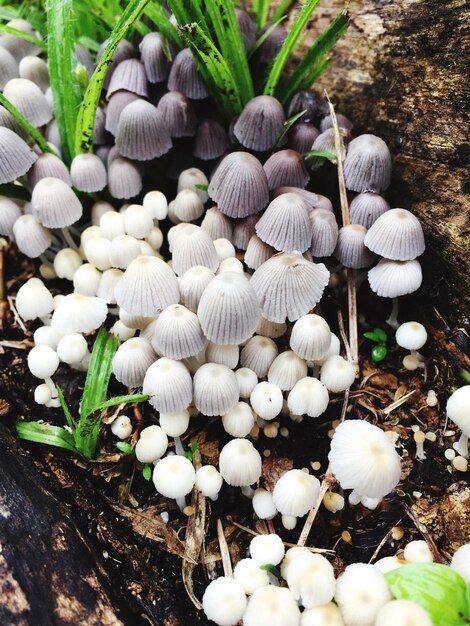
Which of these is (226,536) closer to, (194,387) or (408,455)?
(194,387)

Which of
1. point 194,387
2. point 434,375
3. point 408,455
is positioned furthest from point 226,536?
point 434,375

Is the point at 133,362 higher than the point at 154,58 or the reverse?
the reverse

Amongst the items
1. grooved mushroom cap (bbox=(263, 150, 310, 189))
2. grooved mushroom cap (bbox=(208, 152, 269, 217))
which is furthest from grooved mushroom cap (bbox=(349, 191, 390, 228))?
grooved mushroom cap (bbox=(208, 152, 269, 217))

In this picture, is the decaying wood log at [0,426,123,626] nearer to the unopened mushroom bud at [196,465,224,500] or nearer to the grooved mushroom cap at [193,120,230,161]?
the unopened mushroom bud at [196,465,224,500]

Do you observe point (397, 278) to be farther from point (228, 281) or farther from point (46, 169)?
point (46, 169)

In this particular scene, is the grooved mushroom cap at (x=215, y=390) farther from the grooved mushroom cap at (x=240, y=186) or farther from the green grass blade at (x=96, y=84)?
the green grass blade at (x=96, y=84)

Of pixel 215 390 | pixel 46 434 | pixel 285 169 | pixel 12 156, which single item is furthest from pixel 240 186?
pixel 46 434

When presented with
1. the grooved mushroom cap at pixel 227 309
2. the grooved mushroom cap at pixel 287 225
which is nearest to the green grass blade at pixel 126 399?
the grooved mushroom cap at pixel 227 309
